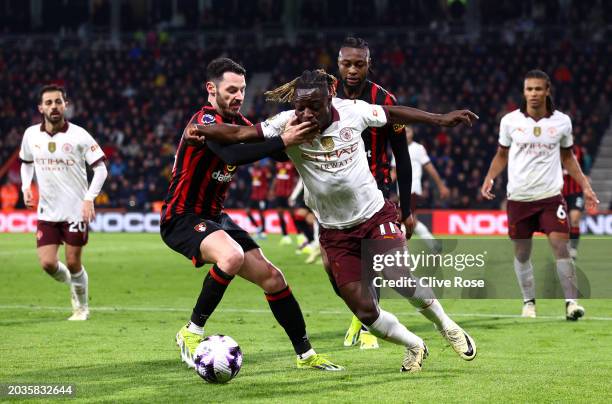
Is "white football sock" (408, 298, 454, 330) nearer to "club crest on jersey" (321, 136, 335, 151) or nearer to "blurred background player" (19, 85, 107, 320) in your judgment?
"club crest on jersey" (321, 136, 335, 151)

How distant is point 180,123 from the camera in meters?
35.5

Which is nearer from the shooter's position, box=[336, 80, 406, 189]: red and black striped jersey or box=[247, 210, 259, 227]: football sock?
box=[336, 80, 406, 189]: red and black striped jersey

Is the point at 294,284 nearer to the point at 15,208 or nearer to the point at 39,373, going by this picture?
the point at 39,373

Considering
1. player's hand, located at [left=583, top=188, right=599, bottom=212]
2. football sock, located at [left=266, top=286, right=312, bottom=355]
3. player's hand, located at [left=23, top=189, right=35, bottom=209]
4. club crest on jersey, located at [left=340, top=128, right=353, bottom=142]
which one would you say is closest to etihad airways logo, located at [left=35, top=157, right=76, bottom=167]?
player's hand, located at [left=23, top=189, right=35, bottom=209]

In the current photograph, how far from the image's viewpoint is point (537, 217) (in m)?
11.0

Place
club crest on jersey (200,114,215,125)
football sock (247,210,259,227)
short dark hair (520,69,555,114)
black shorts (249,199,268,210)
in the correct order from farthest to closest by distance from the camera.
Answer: black shorts (249,199,268,210), football sock (247,210,259,227), short dark hair (520,69,555,114), club crest on jersey (200,114,215,125)

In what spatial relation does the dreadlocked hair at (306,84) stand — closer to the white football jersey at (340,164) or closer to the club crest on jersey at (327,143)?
the white football jersey at (340,164)

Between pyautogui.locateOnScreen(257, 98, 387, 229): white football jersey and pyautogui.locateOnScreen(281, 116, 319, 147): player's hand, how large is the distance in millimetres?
224

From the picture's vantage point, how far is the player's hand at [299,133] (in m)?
6.56

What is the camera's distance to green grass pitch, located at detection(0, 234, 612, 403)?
6570 millimetres

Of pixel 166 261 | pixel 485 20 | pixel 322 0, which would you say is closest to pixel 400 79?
pixel 485 20

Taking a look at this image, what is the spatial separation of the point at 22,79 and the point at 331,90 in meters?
33.8

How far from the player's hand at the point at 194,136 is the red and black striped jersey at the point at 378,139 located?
1.56 meters

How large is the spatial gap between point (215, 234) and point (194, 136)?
100cm
